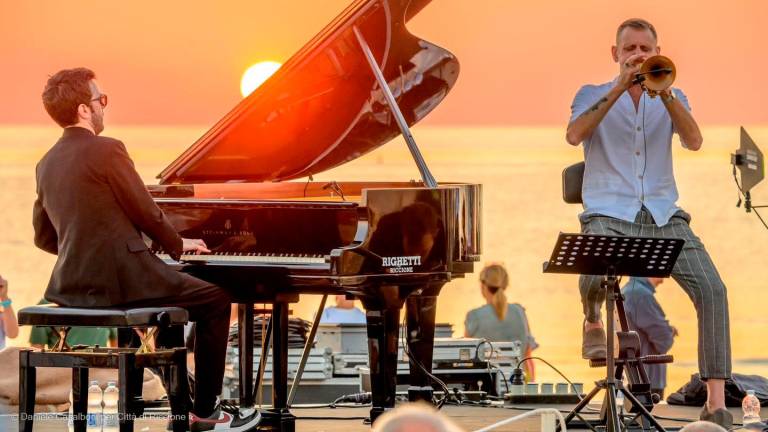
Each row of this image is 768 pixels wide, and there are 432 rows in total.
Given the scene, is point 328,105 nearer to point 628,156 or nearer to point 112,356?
point 628,156

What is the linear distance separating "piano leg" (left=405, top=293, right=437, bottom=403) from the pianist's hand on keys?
44.9 inches

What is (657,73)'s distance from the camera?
17.0 ft

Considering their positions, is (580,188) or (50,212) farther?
(580,188)

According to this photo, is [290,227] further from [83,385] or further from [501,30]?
[501,30]

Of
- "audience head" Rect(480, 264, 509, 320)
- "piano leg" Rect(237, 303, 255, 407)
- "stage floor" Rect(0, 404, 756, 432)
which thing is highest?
"audience head" Rect(480, 264, 509, 320)

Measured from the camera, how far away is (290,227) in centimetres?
585

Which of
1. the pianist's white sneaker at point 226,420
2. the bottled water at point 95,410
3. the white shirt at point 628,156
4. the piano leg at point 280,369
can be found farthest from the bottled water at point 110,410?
the white shirt at point 628,156

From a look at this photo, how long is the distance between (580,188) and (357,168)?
1117 centimetres

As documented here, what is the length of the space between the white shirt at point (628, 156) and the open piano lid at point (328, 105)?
105 centimetres

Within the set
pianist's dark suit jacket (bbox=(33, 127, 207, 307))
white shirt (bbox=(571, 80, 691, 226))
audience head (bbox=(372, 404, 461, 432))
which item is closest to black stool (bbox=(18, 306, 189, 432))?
pianist's dark suit jacket (bbox=(33, 127, 207, 307))

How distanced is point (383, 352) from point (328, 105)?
1.52 metres

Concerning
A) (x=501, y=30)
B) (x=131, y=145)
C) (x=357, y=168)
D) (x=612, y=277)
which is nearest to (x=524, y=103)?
(x=501, y=30)

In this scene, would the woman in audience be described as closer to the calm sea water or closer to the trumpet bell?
the trumpet bell

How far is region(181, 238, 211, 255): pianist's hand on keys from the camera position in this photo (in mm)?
5465
